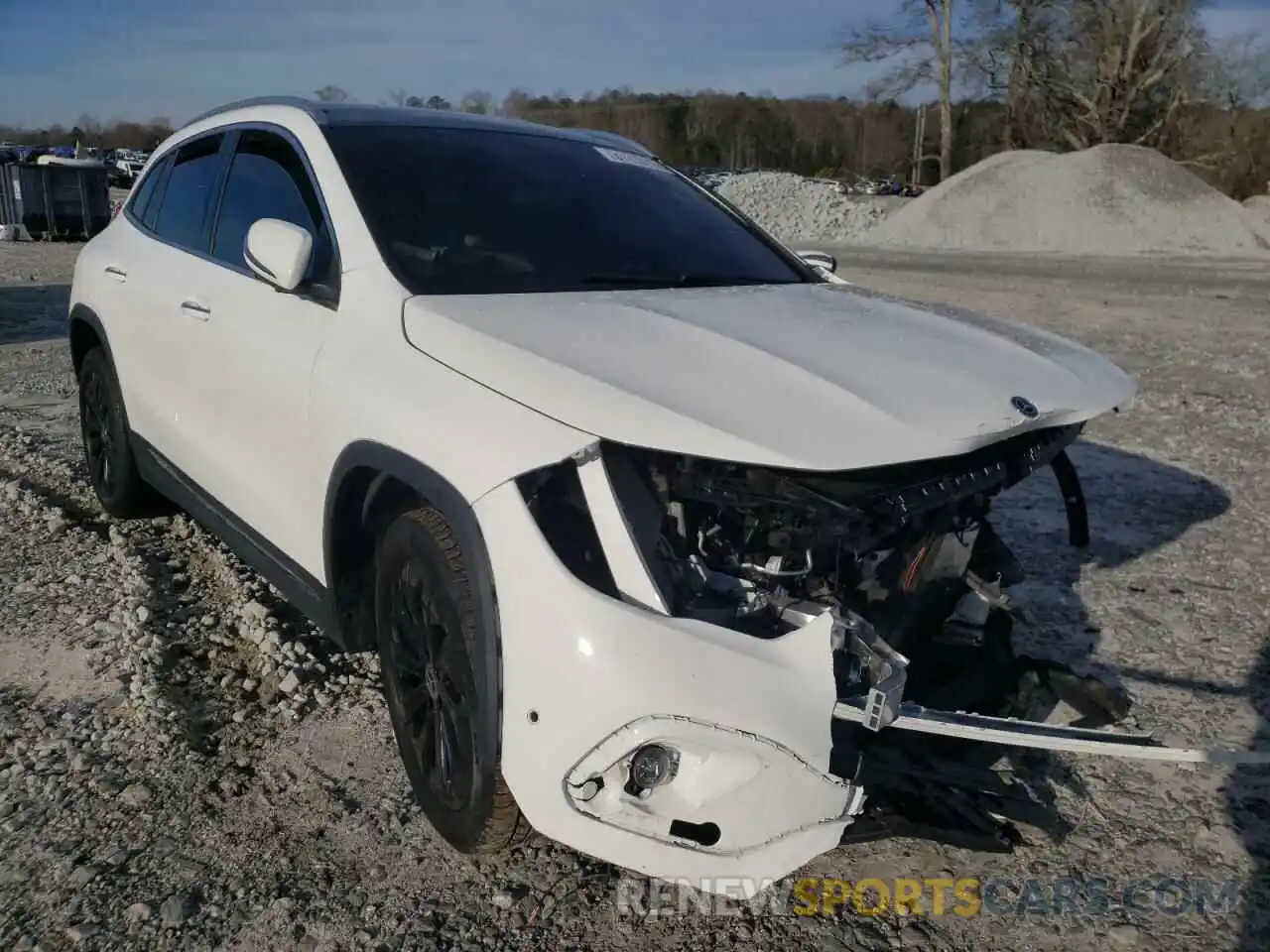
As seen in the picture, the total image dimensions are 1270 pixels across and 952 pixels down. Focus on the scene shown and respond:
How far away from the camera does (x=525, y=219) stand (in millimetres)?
3320

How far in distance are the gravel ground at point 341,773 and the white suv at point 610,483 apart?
0.85 ft

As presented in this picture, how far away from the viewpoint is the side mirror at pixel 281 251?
2885 millimetres

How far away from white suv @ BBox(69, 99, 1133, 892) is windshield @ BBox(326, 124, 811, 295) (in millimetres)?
14

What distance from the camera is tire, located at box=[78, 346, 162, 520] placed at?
4707 mm

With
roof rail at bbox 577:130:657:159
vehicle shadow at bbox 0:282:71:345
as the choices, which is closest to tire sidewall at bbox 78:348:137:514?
roof rail at bbox 577:130:657:159

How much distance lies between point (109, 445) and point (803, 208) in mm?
31451

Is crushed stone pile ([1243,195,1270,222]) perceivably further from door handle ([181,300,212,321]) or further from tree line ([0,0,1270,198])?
door handle ([181,300,212,321])

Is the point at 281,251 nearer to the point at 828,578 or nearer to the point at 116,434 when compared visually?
the point at 828,578

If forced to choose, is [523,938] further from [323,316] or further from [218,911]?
[323,316]

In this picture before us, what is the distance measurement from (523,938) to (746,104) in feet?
306

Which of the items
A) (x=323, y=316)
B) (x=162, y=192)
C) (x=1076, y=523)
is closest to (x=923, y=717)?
(x=323, y=316)

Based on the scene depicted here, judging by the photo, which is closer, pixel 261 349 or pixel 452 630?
pixel 452 630

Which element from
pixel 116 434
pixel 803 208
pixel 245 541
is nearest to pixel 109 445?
pixel 116 434

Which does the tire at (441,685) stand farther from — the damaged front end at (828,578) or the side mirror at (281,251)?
the side mirror at (281,251)
